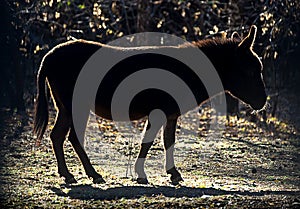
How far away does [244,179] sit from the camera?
30.1 ft

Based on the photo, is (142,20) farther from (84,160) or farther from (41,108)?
(84,160)

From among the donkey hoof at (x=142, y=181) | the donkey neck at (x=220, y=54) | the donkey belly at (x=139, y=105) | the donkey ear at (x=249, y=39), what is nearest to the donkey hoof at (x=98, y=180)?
the donkey hoof at (x=142, y=181)

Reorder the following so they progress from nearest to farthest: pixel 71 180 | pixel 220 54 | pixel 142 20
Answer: pixel 71 180
pixel 220 54
pixel 142 20

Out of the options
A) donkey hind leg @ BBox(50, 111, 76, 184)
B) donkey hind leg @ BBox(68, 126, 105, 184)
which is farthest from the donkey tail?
donkey hind leg @ BBox(68, 126, 105, 184)

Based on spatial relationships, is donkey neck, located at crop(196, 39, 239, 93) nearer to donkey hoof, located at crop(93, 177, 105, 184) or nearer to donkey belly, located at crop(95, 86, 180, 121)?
donkey belly, located at crop(95, 86, 180, 121)

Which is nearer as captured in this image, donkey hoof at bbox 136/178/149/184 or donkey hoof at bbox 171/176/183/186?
donkey hoof at bbox 136/178/149/184

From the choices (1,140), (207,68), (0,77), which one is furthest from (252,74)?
(0,77)

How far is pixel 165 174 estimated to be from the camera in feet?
30.7

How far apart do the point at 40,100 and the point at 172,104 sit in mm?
1609

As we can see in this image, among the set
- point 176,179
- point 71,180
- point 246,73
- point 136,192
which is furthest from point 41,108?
point 246,73

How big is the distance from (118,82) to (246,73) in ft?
5.47

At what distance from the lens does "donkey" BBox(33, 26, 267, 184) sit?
28.7 feet

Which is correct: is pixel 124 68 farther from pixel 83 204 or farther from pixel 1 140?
pixel 1 140

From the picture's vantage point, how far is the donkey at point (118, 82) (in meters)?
8.73
